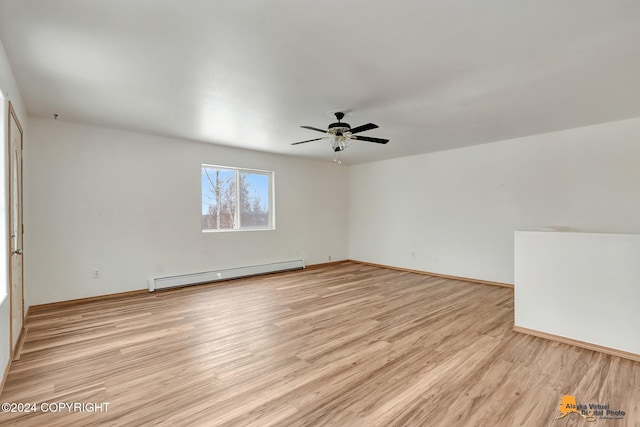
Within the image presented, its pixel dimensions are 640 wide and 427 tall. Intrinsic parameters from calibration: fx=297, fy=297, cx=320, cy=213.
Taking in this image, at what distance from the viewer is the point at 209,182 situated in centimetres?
547

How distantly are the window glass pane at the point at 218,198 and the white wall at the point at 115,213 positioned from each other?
7.3 inches

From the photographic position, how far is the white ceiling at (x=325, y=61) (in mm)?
1850

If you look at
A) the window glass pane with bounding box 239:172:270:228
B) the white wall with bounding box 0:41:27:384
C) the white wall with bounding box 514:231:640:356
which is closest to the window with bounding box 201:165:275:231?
the window glass pane with bounding box 239:172:270:228

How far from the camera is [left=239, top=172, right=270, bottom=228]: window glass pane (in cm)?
592

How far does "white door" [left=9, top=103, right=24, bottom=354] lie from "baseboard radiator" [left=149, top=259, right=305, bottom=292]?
5.59ft

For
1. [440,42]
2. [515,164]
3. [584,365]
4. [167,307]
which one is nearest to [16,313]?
[167,307]

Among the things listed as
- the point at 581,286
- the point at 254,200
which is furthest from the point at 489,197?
the point at 254,200

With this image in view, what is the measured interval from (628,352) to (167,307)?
486cm

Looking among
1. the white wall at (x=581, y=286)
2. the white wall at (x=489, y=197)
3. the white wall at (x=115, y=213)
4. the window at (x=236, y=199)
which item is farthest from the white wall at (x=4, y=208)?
the white wall at (x=489, y=197)

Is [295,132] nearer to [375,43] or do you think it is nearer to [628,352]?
[375,43]

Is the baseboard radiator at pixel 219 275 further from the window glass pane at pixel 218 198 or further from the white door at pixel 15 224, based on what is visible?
the white door at pixel 15 224

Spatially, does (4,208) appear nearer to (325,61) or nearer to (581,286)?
(325,61)

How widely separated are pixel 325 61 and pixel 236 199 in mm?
3888

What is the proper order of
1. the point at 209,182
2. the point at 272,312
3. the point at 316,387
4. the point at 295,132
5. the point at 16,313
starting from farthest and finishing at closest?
the point at 209,182
the point at 295,132
the point at 272,312
the point at 16,313
the point at 316,387
